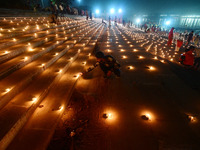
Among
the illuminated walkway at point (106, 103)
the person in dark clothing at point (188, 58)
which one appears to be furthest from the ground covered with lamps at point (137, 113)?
the person in dark clothing at point (188, 58)

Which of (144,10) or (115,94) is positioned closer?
(115,94)

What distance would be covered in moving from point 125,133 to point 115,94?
1.44 metres

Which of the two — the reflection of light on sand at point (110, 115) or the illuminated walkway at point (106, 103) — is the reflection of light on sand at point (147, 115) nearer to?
the illuminated walkway at point (106, 103)

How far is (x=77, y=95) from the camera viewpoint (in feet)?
11.8

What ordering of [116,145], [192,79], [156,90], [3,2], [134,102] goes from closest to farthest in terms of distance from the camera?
[116,145], [134,102], [156,90], [192,79], [3,2]

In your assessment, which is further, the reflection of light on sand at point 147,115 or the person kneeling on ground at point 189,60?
the person kneeling on ground at point 189,60

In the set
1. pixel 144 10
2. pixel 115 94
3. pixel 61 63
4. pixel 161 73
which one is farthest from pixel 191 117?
pixel 144 10

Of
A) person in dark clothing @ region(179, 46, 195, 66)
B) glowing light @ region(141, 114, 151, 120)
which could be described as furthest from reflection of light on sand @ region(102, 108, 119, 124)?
person in dark clothing @ region(179, 46, 195, 66)

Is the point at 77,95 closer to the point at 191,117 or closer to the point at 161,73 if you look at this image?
the point at 191,117

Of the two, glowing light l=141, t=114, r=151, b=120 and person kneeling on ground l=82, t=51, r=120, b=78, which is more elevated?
person kneeling on ground l=82, t=51, r=120, b=78

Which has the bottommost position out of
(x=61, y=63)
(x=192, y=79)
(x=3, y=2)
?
(x=192, y=79)

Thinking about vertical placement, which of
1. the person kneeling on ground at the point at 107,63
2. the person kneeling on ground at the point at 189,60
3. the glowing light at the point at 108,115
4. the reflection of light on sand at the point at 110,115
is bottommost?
the reflection of light on sand at the point at 110,115

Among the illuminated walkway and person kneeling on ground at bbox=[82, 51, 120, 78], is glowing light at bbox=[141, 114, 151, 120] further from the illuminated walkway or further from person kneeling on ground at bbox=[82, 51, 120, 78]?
person kneeling on ground at bbox=[82, 51, 120, 78]

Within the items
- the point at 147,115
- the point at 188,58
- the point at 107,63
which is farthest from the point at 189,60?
the point at 147,115
